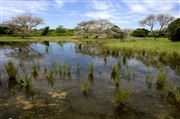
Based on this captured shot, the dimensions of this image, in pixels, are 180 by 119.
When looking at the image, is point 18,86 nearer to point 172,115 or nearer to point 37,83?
point 37,83

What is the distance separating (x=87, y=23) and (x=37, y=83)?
201 feet

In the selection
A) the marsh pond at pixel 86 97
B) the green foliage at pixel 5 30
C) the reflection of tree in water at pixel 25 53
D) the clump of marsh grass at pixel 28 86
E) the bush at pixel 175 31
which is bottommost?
the marsh pond at pixel 86 97

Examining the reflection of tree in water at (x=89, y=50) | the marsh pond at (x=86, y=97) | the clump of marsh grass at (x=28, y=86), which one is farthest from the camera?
the reflection of tree in water at (x=89, y=50)

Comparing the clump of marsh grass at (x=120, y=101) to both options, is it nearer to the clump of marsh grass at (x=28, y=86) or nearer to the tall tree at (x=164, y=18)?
the clump of marsh grass at (x=28, y=86)

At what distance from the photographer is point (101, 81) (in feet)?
48.0

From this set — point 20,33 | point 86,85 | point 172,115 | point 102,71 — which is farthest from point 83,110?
point 20,33

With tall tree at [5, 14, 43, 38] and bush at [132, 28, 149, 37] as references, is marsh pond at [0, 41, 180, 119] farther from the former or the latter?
bush at [132, 28, 149, 37]

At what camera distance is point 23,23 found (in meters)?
64.3

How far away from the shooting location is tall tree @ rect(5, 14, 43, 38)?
208 feet

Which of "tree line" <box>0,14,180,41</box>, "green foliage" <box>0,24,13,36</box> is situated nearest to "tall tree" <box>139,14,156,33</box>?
"tree line" <box>0,14,180,41</box>

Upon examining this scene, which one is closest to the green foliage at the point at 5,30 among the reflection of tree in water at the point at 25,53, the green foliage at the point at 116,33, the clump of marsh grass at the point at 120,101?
the green foliage at the point at 116,33

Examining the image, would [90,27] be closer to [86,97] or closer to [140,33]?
[140,33]

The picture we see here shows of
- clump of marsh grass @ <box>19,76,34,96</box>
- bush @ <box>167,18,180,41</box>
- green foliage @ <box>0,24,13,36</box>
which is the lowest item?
clump of marsh grass @ <box>19,76,34,96</box>

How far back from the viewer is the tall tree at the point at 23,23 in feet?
208
